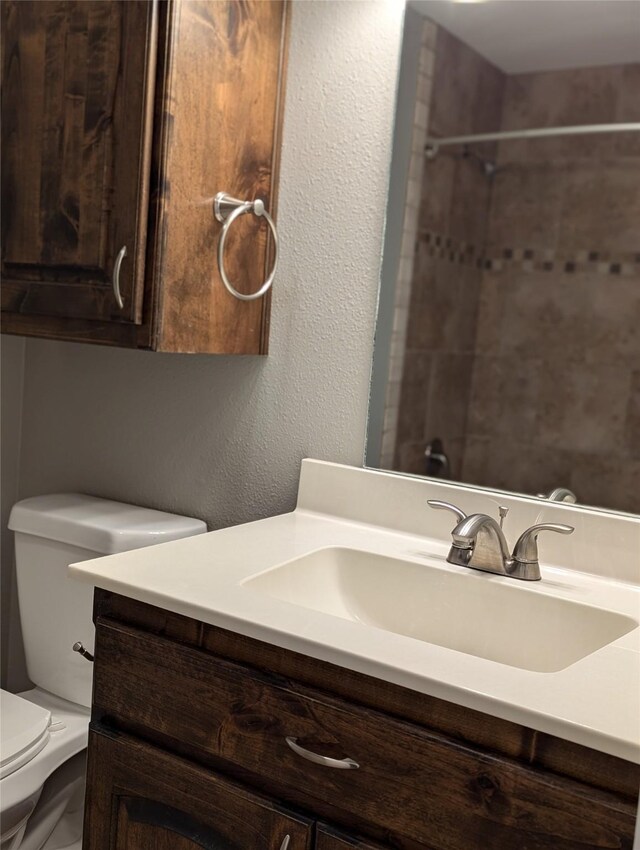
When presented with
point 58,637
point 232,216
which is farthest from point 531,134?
point 58,637

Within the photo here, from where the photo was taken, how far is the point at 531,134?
4.51 ft

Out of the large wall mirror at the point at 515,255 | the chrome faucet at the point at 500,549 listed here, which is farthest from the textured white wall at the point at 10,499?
the chrome faucet at the point at 500,549

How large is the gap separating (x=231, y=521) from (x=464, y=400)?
0.57m

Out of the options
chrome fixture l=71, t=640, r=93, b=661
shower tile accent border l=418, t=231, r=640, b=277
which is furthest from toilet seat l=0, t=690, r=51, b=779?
shower tile accent border l=418, t=231, r=640, b=277

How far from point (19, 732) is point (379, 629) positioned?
76cm

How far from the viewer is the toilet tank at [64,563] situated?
1632 millimetres

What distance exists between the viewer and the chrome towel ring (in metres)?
1.48

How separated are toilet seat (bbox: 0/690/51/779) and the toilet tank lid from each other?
301mm

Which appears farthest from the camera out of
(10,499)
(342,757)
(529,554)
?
(10,499)

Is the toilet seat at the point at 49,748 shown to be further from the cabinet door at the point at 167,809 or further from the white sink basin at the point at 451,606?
the white sink basin at the point at 451,606

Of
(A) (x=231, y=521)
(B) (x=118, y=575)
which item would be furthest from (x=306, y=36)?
(B) (x=118, y=575)

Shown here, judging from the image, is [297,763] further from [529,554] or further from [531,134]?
[531,134]

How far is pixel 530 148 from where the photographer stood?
1376mm

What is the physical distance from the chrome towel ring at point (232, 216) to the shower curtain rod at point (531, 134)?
0.32 m
